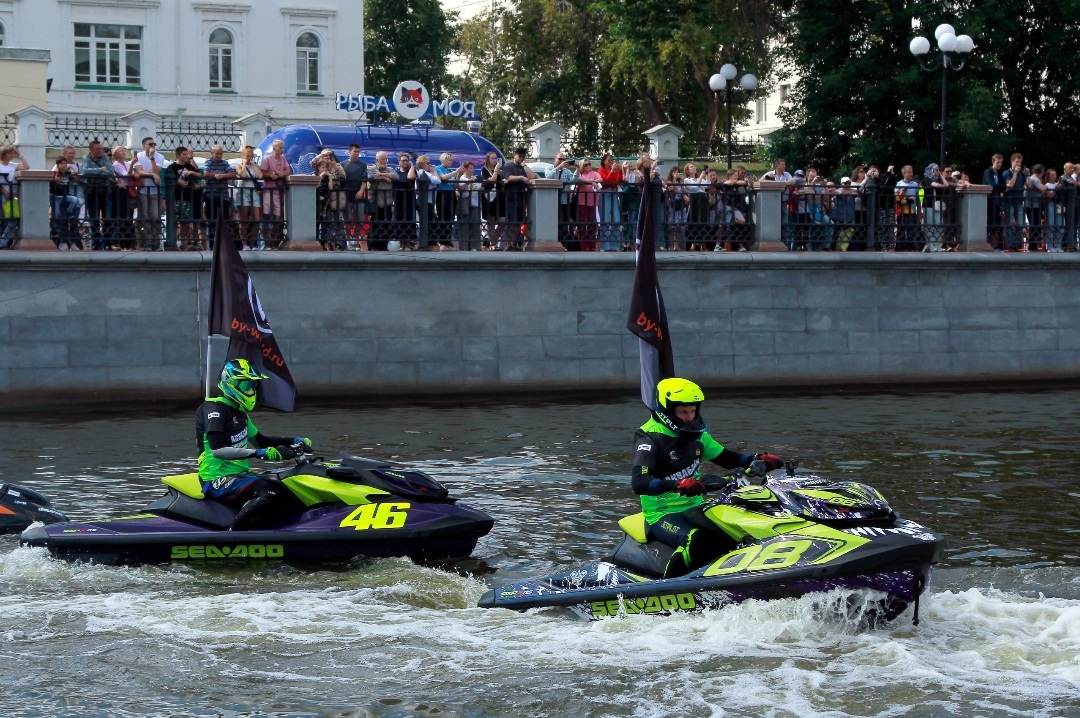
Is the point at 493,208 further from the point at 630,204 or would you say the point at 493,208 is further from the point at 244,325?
the point at 244,325

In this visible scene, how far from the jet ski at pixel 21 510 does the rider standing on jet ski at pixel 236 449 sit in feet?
4.37

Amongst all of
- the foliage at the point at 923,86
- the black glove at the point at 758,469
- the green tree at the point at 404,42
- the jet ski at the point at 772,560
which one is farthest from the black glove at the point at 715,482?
the green tree at the point at 404,42

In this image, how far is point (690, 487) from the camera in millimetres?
8648

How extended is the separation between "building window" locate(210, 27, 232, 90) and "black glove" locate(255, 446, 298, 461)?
32939mm

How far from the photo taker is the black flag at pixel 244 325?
1229cm

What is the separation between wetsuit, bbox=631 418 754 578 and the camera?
877 centimetres

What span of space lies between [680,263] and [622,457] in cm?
595

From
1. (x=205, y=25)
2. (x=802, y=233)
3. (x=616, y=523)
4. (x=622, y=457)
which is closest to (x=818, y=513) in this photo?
(x=616, y=523)

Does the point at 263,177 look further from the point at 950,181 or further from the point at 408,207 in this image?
the point at 950,181

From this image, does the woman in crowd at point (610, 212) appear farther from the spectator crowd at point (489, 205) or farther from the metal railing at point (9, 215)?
the metal railing at point (9, 215)

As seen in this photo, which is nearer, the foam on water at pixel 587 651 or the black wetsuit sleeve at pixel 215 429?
the foam on water at pixel 587 651

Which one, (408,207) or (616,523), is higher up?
(408,207)

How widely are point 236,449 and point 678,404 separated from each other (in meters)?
3.28

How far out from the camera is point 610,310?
20.7 m
